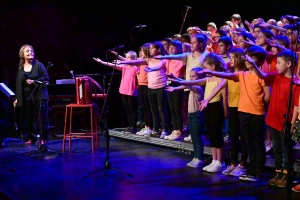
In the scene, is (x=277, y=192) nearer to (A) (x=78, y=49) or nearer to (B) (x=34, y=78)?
(B) (x=34, y=78)

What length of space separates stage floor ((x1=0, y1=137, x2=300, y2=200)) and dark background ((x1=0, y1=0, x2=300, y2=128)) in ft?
13.1

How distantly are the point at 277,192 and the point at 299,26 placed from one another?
1.80m

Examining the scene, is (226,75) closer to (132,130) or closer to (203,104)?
(203,104)

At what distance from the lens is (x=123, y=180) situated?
5.63 meters

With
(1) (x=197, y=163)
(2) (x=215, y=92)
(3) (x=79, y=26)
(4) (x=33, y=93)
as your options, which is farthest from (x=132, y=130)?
(3) (x=79, y=26)

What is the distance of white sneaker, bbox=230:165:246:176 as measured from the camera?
5617mm

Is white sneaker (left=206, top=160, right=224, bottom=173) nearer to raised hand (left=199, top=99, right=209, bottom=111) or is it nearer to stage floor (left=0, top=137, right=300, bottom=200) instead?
stage floor (left=0, top=137, right=300, bottom=200)

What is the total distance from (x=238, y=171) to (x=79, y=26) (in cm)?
693

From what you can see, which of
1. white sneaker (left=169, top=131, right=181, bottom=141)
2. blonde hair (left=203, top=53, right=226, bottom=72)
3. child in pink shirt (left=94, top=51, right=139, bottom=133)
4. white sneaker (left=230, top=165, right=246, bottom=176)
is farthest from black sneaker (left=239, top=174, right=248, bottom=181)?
child in pink shirt (left=94, top=51, right=139, bottom=133)

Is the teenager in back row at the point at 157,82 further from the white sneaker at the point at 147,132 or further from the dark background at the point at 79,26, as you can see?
the dark background at the point at 79,26

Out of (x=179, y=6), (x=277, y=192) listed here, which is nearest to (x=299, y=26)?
(x=277, y=192)

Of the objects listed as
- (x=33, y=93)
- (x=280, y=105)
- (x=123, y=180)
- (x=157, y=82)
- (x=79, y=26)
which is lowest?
(x=123, y=180)

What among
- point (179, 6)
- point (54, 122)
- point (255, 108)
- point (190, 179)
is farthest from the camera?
point (179, 6)

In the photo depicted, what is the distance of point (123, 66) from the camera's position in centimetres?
855
